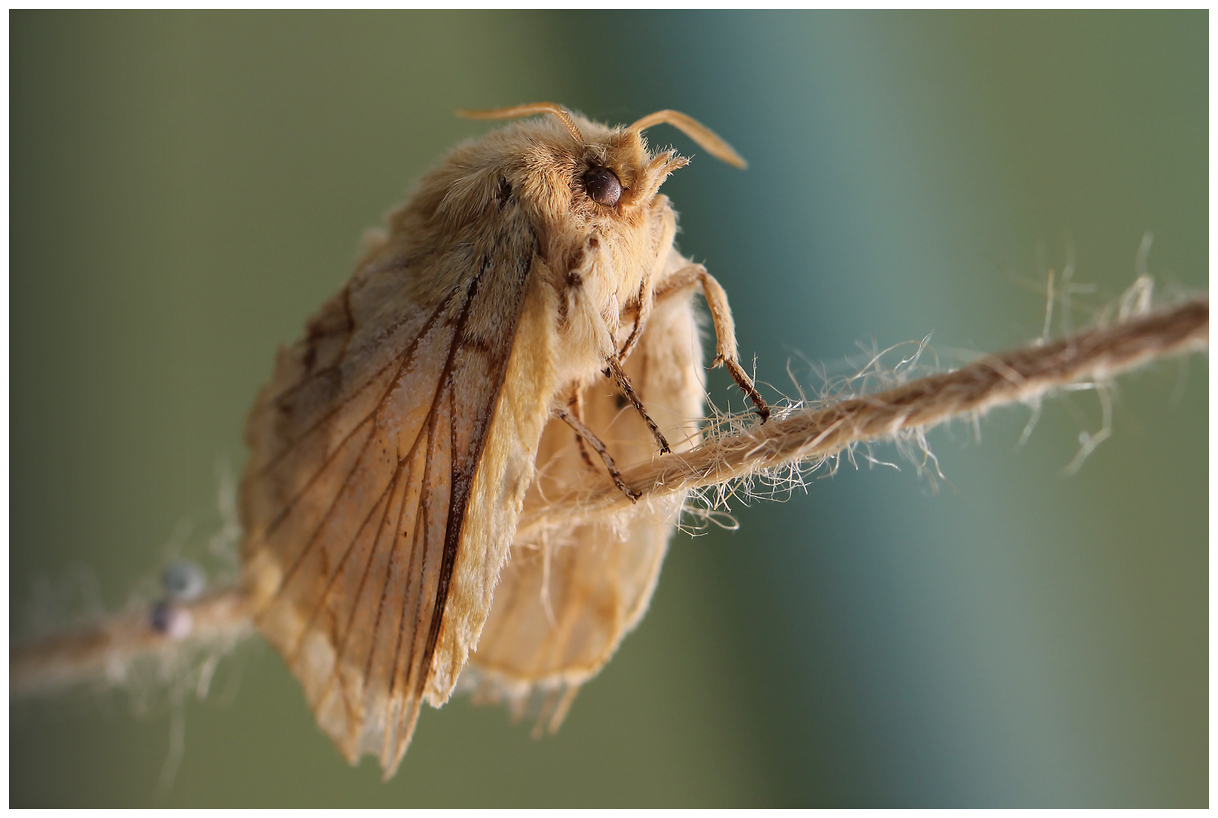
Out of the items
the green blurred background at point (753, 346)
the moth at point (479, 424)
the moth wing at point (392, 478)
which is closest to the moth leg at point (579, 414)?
the moth at point (479, 424)

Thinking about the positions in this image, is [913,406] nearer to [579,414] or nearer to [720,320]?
[720,320]

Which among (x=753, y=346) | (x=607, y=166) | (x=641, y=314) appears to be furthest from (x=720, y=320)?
(x=753, y=346)

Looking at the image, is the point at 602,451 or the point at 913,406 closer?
the point at 913,406

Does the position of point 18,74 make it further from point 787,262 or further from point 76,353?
point 787,262

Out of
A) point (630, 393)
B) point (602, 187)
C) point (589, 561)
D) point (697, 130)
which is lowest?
point (589, 561)

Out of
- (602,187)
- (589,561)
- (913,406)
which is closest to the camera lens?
(913,406)

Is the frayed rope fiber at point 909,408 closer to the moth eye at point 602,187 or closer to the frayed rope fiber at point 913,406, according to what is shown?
the frayed rope fiber at point 913,406

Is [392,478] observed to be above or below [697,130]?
below

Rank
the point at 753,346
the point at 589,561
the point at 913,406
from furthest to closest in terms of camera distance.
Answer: the point at 753,346
the point at 589,561
the point at 913,406

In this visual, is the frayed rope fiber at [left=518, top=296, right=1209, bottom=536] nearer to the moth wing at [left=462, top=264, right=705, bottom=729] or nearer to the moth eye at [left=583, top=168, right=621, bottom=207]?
the moth wing at [left=462, top=264, right=705, bottom=729]
